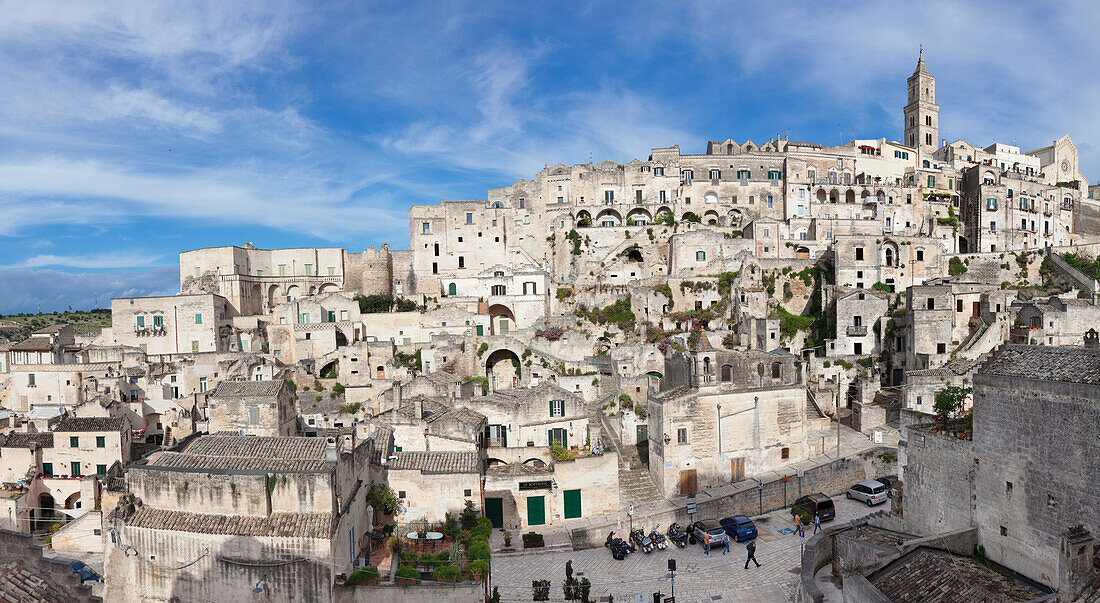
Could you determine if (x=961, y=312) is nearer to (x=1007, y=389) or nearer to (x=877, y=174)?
(x=1007, y=389)

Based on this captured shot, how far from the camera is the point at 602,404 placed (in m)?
36.3

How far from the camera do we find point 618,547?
24.9 metres

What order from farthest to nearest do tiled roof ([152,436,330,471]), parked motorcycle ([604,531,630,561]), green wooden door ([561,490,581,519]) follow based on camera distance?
green wooden door ([561,490,581,519]), parked motorcycle ([604,531,630,561]), tiled roof ([152,436,330,471])

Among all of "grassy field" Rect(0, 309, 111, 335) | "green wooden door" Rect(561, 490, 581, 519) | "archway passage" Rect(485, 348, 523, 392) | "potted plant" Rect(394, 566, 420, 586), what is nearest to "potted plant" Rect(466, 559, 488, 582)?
"potted plant" Rect(394, 566, 420, 586)

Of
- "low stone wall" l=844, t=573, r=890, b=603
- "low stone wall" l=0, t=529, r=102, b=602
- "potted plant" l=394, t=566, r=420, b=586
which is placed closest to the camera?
"low stone wall" l=0, t=529, r=102, b=602

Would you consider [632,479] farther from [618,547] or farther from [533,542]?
[533,542]

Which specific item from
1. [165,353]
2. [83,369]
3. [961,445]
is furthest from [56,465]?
[961,445]

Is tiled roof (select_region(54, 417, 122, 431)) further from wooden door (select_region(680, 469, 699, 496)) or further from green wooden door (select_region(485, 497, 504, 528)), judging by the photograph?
wooden door (select_region(680, 469, 699, 496))

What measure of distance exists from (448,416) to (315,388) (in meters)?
17.5

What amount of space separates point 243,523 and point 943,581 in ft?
54.5

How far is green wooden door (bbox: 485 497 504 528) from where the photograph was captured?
27.1 m

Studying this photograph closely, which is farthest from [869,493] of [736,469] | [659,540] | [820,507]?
[659,540]

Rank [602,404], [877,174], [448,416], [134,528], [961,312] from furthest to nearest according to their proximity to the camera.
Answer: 1. [877,174]
2. [961,312]
3. [602,404]
4. [448,416]
5. [134,528]

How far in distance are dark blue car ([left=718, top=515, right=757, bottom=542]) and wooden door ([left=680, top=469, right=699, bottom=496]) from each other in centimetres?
320
